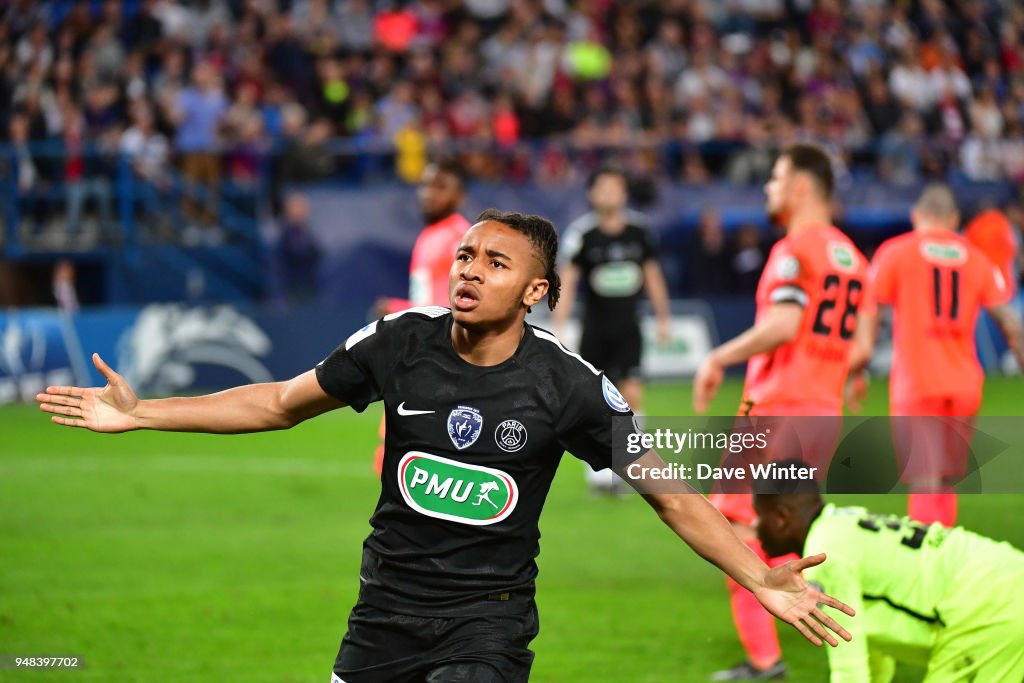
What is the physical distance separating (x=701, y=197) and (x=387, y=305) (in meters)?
14.5

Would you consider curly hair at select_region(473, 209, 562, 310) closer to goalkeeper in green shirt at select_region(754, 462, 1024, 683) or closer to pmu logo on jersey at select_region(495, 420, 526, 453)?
pmu logo on jersey at select_region(495, 420, 526, 453)

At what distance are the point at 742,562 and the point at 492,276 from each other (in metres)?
1.13

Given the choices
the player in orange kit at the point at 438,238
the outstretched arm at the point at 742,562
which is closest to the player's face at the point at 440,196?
the player in orange kit at the point at 438,238

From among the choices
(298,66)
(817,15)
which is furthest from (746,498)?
(817,15)

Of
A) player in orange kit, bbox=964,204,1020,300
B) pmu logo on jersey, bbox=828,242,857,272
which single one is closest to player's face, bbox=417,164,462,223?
pmu logo on jersey, bbox=828,242,857,272

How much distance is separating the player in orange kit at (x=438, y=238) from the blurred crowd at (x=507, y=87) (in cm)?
1203

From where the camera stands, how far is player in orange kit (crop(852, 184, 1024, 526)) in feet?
27.2

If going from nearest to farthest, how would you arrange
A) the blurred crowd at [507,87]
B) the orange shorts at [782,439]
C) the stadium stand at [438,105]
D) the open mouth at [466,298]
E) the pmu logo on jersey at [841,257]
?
the open mouth at [466,298]
the orange shorts at [782,439]
the pmu logo on jersey at [841,257]
the stadium stand at [438,105]
the blurred crowd at [507,87]

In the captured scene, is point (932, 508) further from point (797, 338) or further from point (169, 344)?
point (169, 344)

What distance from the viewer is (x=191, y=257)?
2058 centimetres

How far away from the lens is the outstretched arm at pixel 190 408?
4254mm

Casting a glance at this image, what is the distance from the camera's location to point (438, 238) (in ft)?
28.2

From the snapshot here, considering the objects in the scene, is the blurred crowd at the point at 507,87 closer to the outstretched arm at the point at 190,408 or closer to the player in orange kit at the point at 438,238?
the player in orange kit at the point at 438,238

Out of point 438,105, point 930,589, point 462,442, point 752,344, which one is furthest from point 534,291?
point 438,105
